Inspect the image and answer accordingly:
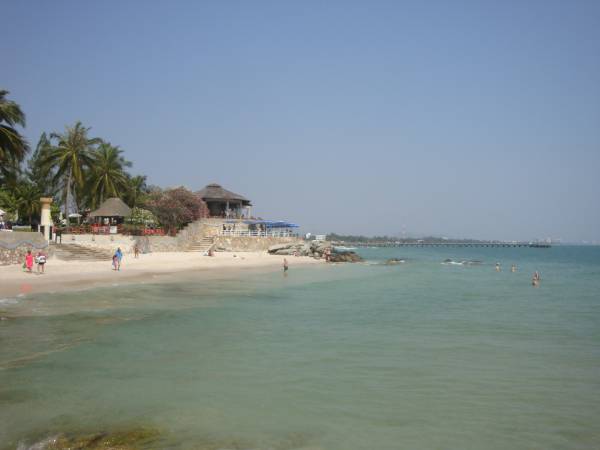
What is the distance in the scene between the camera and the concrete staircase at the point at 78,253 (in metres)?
27.8

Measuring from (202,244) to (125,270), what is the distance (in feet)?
50.3

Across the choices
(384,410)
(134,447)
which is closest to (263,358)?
(384,410)

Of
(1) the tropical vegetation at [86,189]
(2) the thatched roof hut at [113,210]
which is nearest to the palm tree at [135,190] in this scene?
(1) the tropical vegetation at [86,189]

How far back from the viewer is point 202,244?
4144 cm

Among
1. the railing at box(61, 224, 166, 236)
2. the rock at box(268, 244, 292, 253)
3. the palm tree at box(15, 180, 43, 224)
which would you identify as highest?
the palm tree at box(15, 180, 43, 224)

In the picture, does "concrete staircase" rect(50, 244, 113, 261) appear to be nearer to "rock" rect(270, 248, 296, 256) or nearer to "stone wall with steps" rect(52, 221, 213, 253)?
"stone wall with steps" rect(52, 221, 213, 253)

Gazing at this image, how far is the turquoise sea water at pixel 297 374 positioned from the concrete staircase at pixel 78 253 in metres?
11.8

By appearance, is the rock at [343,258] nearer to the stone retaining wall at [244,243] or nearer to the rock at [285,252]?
the rock at [285,252]

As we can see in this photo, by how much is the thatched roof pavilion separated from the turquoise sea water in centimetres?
3053

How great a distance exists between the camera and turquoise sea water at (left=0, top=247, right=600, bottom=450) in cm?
644

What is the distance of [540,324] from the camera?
15148mm

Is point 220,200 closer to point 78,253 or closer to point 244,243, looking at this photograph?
point 244,243

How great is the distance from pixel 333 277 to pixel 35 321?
769 inches

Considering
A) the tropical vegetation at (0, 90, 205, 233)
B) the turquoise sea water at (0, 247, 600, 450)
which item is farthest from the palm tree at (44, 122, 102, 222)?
the turquoise sea water at (0, 247, 600, 450)
